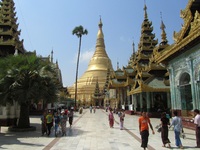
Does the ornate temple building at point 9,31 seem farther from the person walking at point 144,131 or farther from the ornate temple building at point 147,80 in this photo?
the person walking at point 144,131

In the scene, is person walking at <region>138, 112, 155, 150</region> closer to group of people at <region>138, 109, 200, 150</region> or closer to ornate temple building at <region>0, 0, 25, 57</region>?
group of people at <region>138, 109, 200, 150</region>

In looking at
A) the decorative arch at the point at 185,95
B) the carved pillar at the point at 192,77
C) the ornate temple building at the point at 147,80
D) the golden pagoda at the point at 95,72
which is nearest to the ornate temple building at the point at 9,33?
the ornate temple building at the point at 147,80

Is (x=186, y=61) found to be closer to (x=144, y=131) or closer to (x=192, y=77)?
(x=192, y=77)

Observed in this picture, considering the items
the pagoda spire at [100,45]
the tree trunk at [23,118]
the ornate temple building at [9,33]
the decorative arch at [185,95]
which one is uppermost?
the pagoda spire at [100,45]

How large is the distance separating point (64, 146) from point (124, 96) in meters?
33.7

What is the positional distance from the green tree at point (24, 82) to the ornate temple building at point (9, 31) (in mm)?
10661

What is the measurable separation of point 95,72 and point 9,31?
60028 mm

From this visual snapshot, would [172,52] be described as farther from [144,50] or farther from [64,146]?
[144,50]

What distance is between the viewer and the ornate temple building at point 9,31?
26.0 m

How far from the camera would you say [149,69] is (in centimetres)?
2934

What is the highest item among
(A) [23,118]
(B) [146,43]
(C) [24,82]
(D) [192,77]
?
(B) [146,43]

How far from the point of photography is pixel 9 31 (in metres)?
27.7

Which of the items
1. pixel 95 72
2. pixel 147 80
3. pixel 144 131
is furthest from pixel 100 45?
pixel 144 131

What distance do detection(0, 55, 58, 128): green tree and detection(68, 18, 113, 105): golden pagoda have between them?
217 feet
